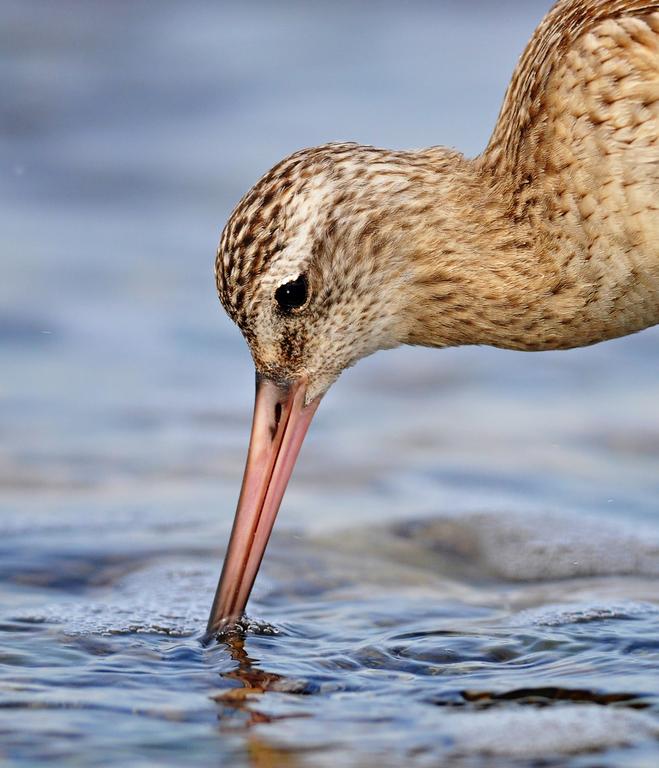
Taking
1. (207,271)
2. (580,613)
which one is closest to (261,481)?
(580,613)

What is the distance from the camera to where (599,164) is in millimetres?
5531

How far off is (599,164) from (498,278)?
1.65ft

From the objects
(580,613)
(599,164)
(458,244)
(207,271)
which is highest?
(207,271)

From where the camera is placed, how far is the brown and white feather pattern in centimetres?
550

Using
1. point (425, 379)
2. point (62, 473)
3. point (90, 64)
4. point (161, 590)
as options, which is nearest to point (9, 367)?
point (62, 473)

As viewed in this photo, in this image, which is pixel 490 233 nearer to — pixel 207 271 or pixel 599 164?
pixel 599 164

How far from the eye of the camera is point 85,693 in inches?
204

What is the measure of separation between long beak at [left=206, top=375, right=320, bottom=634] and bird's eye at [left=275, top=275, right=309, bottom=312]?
1.06ft

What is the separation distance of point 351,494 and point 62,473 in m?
1.33

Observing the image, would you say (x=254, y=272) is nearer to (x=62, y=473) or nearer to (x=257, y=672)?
(x=257, y=672)

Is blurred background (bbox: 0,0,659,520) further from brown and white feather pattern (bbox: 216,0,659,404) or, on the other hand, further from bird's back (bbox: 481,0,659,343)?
bird's back (bbox: 481,0,659,343)

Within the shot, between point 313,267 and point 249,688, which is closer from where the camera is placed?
point 249,688

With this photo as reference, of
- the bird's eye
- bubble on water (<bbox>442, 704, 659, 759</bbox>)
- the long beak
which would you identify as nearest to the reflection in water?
the long beak

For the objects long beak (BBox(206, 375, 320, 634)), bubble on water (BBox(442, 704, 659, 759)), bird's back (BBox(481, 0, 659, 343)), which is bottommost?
bubble on water (BBox(442, 704, 659, 759))
